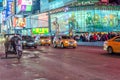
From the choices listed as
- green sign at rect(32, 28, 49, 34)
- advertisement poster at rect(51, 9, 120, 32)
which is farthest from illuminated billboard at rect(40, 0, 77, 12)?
green sign at rect(32, 28, 49, 34)

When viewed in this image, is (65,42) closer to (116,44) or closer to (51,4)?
(116,44)

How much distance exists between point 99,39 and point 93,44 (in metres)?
1.58

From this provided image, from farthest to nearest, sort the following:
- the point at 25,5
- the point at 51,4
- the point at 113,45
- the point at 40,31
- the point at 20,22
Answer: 1. the point at 20,22
2. the point at 25,5
3. the point at 40,31
4. the point at 51,4
5. the point at 113,45

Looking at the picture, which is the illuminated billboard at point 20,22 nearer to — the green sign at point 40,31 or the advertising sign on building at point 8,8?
the green sign at point 40,31

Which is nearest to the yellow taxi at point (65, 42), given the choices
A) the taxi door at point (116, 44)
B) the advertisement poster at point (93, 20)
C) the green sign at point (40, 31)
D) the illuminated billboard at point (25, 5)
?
the taxi door at point (116, 44)

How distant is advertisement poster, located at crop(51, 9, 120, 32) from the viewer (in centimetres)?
8581

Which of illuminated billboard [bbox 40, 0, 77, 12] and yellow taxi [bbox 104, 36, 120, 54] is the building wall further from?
yellow taxi [bbox 104, 36, 120, 54]

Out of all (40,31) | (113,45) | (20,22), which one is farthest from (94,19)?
(113,45)

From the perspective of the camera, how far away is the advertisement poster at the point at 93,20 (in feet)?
282

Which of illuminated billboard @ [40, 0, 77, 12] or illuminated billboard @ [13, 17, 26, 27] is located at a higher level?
illuminated billboard @ [40, 0, 77, 12]

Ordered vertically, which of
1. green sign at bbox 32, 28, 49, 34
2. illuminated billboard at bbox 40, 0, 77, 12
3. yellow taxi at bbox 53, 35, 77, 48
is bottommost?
green sign at bbox 32, 28, 49, 34

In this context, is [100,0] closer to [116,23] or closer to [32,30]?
[116,23]

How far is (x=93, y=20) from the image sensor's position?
85.4 meters

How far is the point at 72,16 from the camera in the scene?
9056cm
